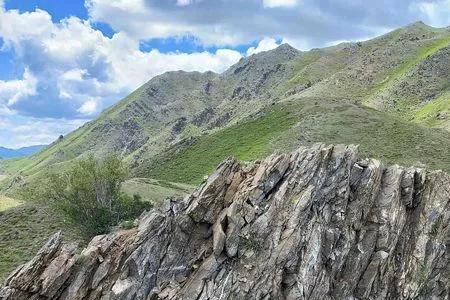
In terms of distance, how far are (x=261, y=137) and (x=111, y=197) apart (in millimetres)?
81203

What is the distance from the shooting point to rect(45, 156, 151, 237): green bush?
6044 centimetres

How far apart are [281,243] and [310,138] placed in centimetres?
8587

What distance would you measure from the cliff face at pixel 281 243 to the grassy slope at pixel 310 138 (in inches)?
2404

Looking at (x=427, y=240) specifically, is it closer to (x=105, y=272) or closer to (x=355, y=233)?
(x=355, y=233)

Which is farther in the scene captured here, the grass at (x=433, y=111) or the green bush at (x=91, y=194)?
the grass at (x=433, y=111)

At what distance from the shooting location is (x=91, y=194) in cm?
6228

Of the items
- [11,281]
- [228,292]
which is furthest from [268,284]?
[11,281]

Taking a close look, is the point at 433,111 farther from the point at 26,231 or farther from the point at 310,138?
the point at 26,231

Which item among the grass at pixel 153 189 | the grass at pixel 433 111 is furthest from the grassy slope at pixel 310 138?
the grass at pixel 433 111

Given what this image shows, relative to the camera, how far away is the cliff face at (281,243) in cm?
3259

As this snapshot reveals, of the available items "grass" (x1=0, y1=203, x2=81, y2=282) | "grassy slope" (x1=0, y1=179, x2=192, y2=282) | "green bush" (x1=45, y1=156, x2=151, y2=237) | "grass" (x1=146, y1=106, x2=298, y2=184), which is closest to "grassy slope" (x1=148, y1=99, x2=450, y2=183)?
"grass" (x1=146, y1=106, x2=298, y2=184)

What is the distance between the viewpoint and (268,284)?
108ft

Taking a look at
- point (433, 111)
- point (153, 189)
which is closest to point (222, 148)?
point (153, 189)

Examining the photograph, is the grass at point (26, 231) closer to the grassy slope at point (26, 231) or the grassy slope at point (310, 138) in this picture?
the grassy slope at point (26, 231)
